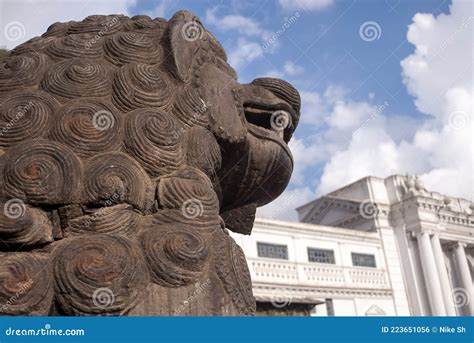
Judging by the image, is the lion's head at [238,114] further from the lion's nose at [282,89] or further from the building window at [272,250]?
the building window at [272,250]

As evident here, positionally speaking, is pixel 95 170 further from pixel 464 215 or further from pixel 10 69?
pixel 464 215

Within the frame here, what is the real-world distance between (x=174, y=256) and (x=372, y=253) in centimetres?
2149

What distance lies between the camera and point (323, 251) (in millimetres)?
20688

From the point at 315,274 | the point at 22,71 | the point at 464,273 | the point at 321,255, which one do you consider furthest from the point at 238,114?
the point at 464,273

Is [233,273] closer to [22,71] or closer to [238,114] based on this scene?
[238,114]

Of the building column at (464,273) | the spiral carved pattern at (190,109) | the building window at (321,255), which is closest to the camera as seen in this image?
the spiral carved pattern at (190,109)

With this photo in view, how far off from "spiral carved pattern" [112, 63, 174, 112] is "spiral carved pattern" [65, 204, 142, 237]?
46 cm

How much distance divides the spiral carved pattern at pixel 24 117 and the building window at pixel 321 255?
725 inches

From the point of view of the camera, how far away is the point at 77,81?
7.66ft

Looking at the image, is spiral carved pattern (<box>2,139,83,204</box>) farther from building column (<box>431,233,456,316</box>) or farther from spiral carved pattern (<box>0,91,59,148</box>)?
building column (<box>431,233,456,316</box>)

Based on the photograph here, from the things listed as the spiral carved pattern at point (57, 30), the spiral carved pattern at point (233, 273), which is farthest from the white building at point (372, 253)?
the spiral carved pattern at point (233, 273)

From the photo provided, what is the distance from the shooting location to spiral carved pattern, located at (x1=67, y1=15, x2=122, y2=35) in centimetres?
265

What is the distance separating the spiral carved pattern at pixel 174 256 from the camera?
206 centimetres

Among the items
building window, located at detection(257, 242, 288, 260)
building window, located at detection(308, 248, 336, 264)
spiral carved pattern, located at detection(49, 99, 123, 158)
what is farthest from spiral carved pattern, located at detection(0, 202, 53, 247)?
building window, located at detection(308, 248, 336, 264)
